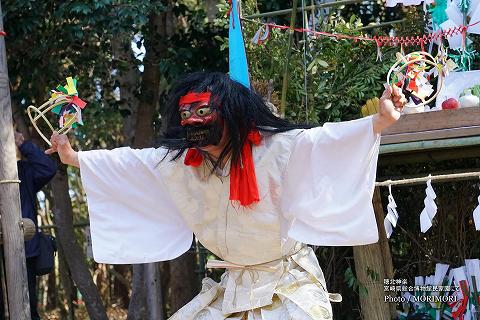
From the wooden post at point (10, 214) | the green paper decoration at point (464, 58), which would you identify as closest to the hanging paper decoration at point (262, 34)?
the green paper decoration at point (464, 58)

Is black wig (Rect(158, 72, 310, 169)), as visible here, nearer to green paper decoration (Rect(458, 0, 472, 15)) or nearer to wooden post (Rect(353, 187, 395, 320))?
wooden post (Rect(353, 187, 395, 320))

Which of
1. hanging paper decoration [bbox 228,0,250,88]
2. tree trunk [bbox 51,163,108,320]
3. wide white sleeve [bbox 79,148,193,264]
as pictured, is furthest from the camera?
tree trunk [bbox 51,163,108,320]

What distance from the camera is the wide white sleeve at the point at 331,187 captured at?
12.9ft

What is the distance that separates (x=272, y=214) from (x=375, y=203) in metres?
2.04

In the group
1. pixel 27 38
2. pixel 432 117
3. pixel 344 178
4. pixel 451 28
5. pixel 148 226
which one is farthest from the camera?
pixel 27 38

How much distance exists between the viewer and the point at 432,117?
206 inches

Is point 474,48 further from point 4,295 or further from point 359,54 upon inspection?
point 4,295

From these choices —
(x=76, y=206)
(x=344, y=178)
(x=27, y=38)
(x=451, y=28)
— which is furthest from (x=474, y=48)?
(x=76, y=206)

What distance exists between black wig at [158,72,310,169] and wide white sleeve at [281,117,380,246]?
17cm

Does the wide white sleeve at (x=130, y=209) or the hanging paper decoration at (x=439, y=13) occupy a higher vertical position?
the hanging paper decoration at (x=439, y=13)

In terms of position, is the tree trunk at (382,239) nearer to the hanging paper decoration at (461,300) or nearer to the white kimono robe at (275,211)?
the hanging paper decoration at (461,300)

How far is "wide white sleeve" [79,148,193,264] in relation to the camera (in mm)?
4379

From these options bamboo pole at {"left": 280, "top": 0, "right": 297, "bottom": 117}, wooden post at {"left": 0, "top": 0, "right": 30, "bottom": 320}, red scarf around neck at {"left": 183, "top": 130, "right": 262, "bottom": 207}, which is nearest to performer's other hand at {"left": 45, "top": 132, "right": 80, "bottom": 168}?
red scarf around neck at {"left": 183, "top": 130, "right": 262, "bottom": 207}

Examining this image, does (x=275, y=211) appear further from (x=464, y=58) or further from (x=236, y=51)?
(x=464, y=58)
